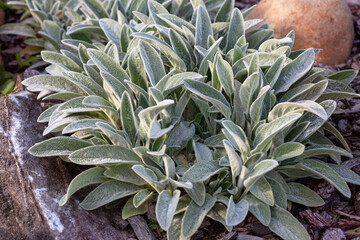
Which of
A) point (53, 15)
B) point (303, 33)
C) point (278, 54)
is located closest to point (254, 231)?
point (278, 54)

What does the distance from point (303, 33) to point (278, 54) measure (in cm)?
117

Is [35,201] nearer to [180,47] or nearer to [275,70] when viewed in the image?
[180,47]

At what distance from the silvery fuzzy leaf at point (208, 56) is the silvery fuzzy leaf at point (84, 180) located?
791 millimetres

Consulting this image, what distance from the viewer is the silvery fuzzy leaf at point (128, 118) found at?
2002 mm

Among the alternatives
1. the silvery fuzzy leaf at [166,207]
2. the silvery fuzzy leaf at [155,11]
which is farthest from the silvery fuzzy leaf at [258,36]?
the silvery fuzzy leaf at [166,207]

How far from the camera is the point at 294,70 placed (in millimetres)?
2199

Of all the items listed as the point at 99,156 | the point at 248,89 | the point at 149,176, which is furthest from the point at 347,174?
the point at 99,156

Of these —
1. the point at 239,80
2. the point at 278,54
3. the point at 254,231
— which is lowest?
the point at 254,231

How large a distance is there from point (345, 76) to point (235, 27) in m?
0.76

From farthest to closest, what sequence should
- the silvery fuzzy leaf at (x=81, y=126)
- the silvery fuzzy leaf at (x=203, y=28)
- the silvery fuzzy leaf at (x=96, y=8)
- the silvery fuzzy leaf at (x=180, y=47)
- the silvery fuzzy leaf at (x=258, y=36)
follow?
the silvery fuzzy leaf at (x=96, y=8)
the silvery fuzzy leaf at (x=258, y=36)
the silvery fuzzy leaf at (x=203, y=28)
the silvery fuzzy leaf at (x=180, y=47)
the silvery fuzzy leaf at (x=81, y=126)

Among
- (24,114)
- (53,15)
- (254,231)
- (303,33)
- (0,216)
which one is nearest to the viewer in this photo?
(0,216)

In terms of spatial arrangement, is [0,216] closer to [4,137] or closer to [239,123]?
[4,137]

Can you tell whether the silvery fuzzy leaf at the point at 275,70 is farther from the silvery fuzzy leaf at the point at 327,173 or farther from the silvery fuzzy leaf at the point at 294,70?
the silvery fuzzy leaf at the point at 327,173

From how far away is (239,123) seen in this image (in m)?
2.18
